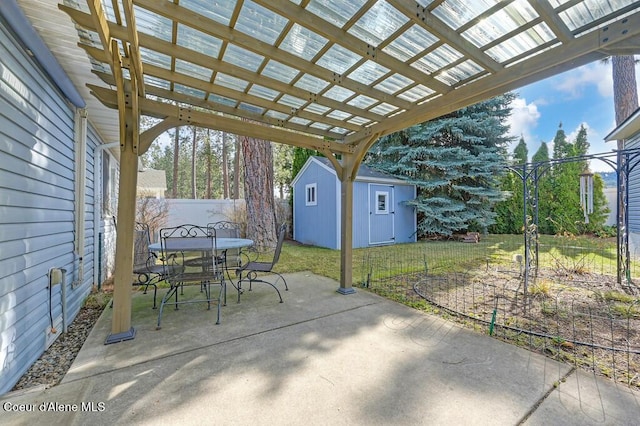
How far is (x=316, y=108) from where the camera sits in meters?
3.43

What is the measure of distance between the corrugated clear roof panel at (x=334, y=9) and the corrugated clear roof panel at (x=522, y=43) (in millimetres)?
1173

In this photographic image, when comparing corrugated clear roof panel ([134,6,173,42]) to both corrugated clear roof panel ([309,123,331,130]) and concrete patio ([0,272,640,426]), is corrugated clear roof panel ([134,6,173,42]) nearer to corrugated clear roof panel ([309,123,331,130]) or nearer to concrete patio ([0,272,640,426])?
corrugated clear roof panel ([309,123,331,130])

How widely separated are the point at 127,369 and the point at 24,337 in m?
0.79

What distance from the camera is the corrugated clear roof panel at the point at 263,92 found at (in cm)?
296

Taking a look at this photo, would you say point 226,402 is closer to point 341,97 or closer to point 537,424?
point 537,424

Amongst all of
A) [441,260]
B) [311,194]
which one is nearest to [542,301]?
[441,260]

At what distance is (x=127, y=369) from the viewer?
2.06 meters

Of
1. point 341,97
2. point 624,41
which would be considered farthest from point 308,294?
point 624,41

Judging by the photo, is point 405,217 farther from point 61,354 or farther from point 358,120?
point 61,354

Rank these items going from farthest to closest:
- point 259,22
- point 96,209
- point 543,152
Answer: point 543,152 → point 96,209 → point 259,22

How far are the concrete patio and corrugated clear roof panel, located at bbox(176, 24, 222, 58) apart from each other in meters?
2.51

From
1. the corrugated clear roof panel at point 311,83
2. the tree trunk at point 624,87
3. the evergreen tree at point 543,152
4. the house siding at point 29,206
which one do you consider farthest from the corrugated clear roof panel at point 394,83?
the evergreen tree at point 543,152

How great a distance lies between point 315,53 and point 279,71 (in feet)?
1.43

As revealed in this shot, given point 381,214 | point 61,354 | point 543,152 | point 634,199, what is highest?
point 543,152
